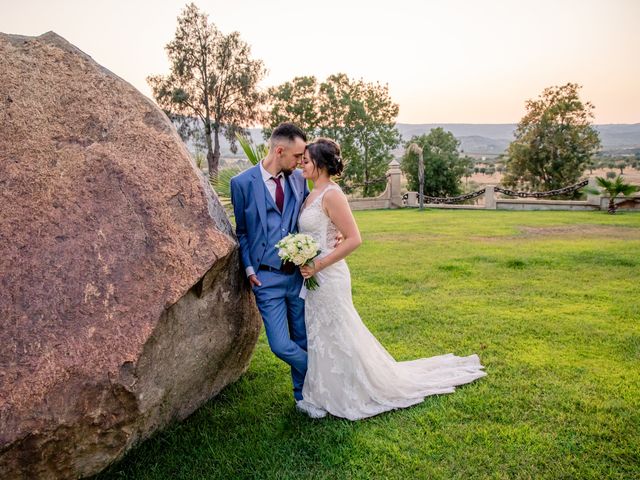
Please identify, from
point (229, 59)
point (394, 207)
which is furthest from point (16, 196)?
point (229, 59)

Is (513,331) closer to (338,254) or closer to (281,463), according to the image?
(338,254)

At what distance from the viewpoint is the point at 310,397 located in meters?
4.33

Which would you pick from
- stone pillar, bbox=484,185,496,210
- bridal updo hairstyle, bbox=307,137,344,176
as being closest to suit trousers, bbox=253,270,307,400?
bridal updo hairstyle, bbox=307,137,344,176

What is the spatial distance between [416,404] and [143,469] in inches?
95.4

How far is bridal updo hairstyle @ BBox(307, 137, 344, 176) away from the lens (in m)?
4.25

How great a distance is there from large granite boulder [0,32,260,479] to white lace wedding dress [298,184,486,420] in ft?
2.63

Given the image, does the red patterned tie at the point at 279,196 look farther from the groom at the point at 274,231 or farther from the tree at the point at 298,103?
the tree at the point at 298,103

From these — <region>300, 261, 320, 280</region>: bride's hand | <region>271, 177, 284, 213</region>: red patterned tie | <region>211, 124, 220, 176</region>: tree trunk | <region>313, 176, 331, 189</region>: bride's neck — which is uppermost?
<region>211, 124, 220, 176</region>: tree trunk

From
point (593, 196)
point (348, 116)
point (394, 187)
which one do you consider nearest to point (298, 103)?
point (348, 116)

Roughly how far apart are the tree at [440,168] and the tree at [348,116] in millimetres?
2793

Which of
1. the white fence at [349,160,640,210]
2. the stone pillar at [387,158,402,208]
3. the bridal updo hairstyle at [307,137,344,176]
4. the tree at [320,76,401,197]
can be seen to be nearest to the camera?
the bridal updo hairstyle at [307,137,344,176]

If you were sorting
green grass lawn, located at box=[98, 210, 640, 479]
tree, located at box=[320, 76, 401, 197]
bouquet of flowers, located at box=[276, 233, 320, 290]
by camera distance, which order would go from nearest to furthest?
green grass lawn, located at box=[98, 210, 640, 479], bouquet of flowers, located at box=[276, 233, 320, 290], tree, located at box=[320, 76, 401, 197]

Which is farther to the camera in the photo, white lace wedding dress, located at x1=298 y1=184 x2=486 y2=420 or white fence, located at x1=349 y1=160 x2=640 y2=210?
white fence, located at x1=349 y1=160 x2=640 y2=210

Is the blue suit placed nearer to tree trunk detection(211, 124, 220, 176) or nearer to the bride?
the bride
